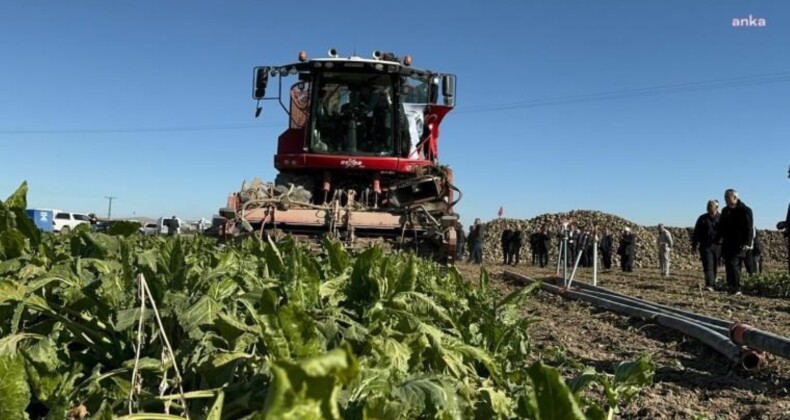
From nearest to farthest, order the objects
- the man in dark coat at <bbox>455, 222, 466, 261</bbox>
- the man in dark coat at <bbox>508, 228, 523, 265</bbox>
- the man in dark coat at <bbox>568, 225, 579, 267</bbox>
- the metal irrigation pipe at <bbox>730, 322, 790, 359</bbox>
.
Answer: the metal irrigation pipe at <bbox>730, 322, 790, 359</bbox> < the man in dark coat at <bbox>455, 222, 466, 261</bbox> < the man in dark coat at <bbox>568, 225, 579, 267</bbox> < the man in dark coat at <bbox>508, 228, 523, 265</bbox>

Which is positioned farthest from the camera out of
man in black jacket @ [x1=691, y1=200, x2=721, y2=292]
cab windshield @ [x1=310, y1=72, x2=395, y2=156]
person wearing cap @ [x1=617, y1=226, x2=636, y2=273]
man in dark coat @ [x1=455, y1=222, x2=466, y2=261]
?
person wearing cap @ [x1=617, y1=226, x2=636, y2=273]

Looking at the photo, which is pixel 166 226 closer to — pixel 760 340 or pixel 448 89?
pixel 448 89

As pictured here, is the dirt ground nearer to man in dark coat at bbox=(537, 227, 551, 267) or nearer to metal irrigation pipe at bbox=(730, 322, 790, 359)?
metal irrigation pipe at bbox=(730, 322, 790, 359)

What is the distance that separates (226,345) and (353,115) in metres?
9.09

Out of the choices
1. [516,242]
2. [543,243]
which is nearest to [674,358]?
[543,243]

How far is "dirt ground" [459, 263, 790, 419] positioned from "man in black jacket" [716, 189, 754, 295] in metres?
2.22

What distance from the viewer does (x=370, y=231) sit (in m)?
9.20

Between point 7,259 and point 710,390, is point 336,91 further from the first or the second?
point 7,259

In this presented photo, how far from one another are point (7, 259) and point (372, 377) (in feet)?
5.34

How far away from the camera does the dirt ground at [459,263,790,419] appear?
11.7 ft

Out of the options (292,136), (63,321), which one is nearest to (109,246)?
(63,321)

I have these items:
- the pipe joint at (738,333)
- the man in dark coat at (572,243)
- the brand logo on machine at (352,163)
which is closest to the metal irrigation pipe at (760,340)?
the pipe joint at (738,333)

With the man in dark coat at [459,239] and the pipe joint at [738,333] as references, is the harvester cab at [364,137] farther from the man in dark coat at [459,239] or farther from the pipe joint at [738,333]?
the pipe joint at [738,333]

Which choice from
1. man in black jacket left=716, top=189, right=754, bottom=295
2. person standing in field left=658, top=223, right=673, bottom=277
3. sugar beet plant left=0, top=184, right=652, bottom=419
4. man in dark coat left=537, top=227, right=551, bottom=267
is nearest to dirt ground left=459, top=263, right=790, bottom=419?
sugar beet plant left=0, top=184, right=652, bottom=419
